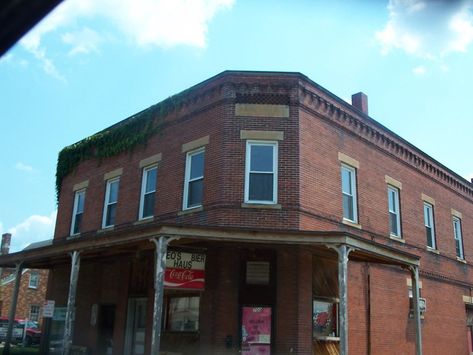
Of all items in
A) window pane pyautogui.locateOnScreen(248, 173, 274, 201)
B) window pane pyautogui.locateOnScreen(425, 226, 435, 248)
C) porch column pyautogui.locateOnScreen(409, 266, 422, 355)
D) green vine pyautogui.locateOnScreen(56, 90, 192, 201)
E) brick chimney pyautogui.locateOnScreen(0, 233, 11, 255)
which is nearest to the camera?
porch column pyautogui.locateOnScreen(409, 266, 422, 355)

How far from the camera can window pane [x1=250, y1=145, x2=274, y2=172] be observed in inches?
571

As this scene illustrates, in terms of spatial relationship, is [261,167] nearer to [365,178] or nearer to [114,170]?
[365,178]

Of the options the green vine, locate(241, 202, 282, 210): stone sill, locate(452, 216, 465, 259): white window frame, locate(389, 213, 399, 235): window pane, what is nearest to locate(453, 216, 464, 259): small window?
locate(452, 216, 465, 259): white window frame

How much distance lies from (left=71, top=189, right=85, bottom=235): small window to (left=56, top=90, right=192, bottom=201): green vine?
1.36 metres

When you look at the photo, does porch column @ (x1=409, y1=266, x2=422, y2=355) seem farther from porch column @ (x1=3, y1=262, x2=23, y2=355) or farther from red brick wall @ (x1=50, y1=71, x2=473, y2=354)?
porch column @ (x1=3, y1=262, x2=23, y2=355)

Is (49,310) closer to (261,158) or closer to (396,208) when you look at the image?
(261,158)

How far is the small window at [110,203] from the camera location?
1834cm

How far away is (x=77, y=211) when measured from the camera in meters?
20.5

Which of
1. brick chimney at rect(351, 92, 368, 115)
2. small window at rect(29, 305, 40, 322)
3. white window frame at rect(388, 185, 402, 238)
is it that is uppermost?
brick chimney at rect(351, 92, 368, 115)

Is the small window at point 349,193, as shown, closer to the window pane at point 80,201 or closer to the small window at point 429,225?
the small window at point 429,225

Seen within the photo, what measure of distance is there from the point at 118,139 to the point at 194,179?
494 centimetres

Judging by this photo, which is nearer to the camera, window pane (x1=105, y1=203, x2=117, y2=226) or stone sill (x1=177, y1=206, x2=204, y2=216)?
stone sill (x1=177, y1=206, x2=204, y2=216)

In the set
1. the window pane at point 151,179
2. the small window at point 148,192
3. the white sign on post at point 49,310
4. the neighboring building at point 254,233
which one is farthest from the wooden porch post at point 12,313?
the window pane at point 151,179

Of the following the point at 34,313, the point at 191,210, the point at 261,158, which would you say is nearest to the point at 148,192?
the point at 191,210
